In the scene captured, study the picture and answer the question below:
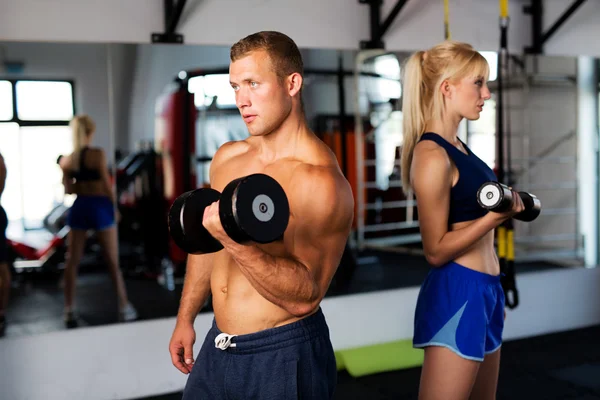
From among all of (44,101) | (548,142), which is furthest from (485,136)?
(44,101)

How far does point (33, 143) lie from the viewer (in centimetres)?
289

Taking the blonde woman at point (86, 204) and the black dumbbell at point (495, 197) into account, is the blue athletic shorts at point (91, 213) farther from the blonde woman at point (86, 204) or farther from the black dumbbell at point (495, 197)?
the black dumbbell at point (495, 197)

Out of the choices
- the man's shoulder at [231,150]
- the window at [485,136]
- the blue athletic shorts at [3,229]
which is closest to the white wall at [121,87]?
the blue athletic shorts at [3,229]

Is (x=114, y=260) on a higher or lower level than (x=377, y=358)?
higher

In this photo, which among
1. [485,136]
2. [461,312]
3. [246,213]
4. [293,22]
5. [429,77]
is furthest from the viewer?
[485,136]

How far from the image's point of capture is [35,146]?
9.48 feet

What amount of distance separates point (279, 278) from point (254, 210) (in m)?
0.18

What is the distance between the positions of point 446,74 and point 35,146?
6.28 feet

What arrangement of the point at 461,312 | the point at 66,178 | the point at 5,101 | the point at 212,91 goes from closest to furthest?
the point at 461,312, the point at 5,101, the point at 66,178, the point at 212,91

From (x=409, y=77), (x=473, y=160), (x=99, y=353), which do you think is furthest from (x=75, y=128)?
(x=473, y=160)

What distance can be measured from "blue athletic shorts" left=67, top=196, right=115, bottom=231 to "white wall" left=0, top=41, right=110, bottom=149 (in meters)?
0.26

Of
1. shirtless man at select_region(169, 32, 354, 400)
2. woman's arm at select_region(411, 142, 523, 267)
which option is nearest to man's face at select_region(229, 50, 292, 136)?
shirtless man at select_region(169, 32, 354, 400)

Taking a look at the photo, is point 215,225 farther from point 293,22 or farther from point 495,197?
point 293,22

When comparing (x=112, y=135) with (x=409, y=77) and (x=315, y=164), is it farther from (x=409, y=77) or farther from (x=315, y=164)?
(x=315, y=164)
